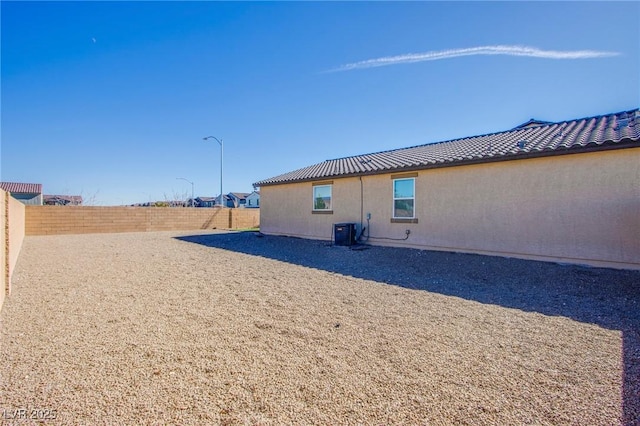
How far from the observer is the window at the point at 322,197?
13.5m

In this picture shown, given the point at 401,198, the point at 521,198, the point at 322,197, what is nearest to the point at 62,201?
the point at 322,197

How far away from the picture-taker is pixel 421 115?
49.8 feet

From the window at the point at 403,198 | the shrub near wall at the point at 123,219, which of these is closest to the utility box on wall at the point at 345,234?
the window at the point at 403,198

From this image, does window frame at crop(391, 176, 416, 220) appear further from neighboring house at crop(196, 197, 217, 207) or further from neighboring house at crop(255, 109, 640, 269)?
neighboring house at crop(196, 197, 217, 207)

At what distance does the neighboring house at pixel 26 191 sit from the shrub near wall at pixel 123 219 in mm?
25974

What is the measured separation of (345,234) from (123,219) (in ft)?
49.0

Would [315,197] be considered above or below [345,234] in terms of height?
above

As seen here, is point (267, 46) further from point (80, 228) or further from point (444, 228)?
point (80, 228)

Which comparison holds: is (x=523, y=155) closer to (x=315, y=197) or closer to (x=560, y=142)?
(x=560, y=142)

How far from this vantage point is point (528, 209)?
8297mm

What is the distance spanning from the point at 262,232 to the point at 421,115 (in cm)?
1012

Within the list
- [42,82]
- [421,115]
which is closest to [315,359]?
[421,115]

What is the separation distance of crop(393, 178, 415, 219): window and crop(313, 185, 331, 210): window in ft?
10.5

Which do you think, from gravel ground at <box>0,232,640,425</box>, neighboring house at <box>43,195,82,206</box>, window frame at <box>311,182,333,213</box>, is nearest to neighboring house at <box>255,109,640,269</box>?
window frame at <box>311,182,333,213</box>
